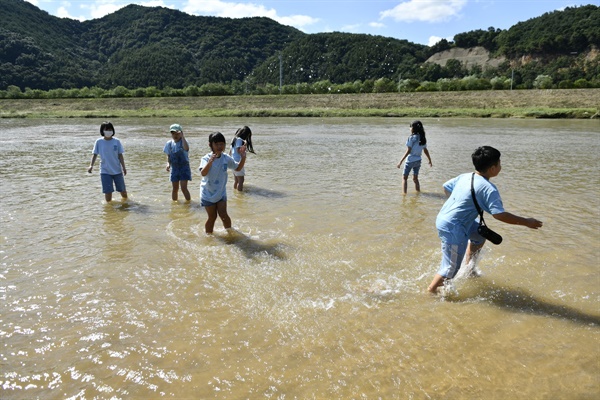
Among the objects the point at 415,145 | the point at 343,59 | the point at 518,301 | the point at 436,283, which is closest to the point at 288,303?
the point at 436,283

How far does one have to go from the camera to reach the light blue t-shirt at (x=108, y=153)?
8.19 m

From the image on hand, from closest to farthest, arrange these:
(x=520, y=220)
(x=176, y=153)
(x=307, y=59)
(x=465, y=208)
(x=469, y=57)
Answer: (x=520, y=220), (x=465, y=208), (x=176, y=153), (x=469, y=57), (x=307, y=59)

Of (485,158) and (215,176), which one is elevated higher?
(485,158)

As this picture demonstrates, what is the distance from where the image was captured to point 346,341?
374 centimetres

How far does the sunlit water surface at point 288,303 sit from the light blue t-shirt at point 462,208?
0.83m

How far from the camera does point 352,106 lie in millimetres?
55344

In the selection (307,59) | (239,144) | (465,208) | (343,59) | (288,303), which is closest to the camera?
(465,208)

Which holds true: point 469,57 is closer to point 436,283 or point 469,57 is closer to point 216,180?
point 216,180

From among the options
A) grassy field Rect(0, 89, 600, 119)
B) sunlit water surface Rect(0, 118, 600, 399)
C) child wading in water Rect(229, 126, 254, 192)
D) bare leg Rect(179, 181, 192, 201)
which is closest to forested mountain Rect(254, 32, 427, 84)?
grassy field Rect(0, 89, 600, 119)

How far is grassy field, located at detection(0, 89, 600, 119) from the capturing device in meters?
44.3

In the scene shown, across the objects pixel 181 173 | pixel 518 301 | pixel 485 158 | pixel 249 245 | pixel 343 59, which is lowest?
pixel 518 301

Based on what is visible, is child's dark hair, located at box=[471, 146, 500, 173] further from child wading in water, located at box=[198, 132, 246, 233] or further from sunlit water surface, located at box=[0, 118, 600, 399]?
child wading in water, located at box=[198, 132, 246, 233]

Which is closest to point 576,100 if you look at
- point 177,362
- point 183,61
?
point 177,362

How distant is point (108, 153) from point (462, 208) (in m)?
7.02
